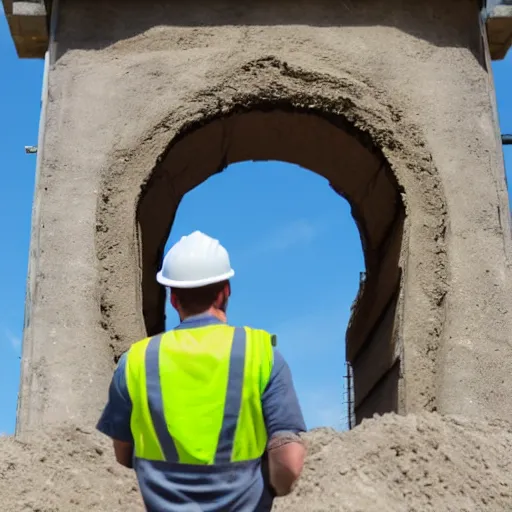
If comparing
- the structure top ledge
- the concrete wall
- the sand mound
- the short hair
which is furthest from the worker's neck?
the structure top ledge

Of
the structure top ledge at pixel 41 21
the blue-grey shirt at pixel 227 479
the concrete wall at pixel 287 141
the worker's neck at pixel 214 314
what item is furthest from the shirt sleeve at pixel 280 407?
the structure top ledge at pixel 41 21

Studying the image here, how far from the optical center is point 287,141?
6.38m

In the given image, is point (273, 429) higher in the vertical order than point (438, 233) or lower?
lower

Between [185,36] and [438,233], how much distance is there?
223 cm

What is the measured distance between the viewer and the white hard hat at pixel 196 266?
7.75 ft

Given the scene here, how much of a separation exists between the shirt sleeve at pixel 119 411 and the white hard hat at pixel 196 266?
0.28 meters

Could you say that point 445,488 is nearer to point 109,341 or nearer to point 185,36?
point 109,341

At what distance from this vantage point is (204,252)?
2.39 metres

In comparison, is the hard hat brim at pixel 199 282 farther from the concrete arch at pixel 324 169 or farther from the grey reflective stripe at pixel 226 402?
the concrete arch at pixel 324 169

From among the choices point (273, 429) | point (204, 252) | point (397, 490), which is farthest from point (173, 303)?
point (397, 490)

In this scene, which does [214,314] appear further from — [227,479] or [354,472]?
[354,472]

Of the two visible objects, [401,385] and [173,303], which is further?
[401,385]

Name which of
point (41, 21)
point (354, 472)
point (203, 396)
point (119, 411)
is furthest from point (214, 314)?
point (41, 21)

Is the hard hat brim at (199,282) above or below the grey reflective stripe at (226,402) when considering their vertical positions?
above
